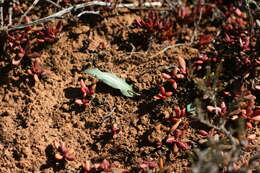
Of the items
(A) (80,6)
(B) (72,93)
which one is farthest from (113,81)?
(A) (80,6)

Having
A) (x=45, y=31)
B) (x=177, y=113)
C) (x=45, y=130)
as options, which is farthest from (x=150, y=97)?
(x=45, y=31)

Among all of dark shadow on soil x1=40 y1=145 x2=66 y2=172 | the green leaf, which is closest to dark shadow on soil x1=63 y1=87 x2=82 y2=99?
the green leaf

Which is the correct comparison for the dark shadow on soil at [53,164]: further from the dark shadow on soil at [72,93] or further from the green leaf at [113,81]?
the green leaf at [113,81]

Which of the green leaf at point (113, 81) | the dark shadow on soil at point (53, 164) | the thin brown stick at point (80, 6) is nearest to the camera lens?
the dark shadow on soil at point (53, 164)

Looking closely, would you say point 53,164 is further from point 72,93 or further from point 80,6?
point 80,6

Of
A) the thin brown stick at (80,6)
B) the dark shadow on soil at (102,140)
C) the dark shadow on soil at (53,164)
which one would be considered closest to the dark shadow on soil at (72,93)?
the dark shadow on soil at (102,140)

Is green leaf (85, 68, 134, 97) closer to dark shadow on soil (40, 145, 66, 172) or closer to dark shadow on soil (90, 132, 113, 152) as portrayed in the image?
dark shadow on soil (90, 132, 113, 152)

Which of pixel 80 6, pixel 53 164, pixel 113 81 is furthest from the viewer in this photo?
pixel 80 6

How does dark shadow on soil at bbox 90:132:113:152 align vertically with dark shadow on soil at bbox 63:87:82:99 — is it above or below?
below

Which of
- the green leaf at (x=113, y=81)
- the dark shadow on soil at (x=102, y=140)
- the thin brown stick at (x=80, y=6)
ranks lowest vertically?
the dark shadow on soil at (x=102, y=140)
